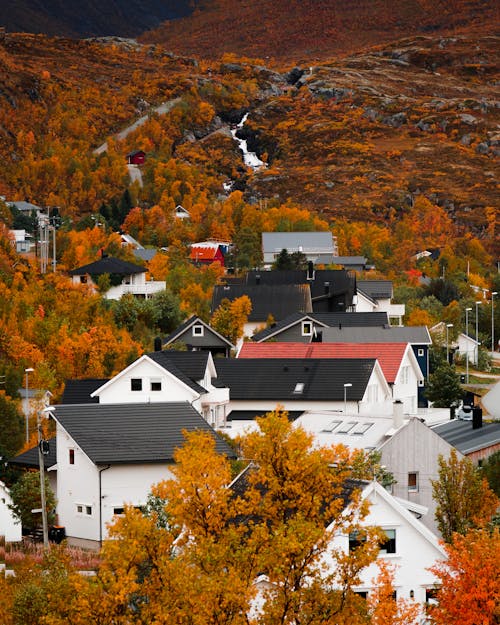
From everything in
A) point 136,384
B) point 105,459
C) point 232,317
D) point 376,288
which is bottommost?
point 105,459

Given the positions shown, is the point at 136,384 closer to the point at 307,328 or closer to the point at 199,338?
the point at 199,338

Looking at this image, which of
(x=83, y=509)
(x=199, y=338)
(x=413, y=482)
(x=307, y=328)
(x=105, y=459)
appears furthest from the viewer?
(x=307, y=328)

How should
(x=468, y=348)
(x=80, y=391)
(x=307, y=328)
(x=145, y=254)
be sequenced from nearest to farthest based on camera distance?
(x=80, y=391) < (x=307, y=328) < (x=468, y=348) < (x=145, y=254)

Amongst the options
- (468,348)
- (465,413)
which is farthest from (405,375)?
(468,348)

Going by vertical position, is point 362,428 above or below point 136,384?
below

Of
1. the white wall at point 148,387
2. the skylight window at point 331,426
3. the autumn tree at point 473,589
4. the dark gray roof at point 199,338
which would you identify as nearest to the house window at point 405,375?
the dark gray roof at point 199,338

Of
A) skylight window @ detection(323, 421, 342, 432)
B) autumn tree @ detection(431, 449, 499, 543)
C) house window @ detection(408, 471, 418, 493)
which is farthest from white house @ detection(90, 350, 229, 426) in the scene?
autumn tree @ detection(431, 449, 499, 543)

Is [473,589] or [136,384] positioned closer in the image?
[473,589]

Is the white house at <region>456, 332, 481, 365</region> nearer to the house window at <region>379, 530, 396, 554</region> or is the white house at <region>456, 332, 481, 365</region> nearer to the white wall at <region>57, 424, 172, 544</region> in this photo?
the white wall at <region>57, 424, 172, 544</region>
